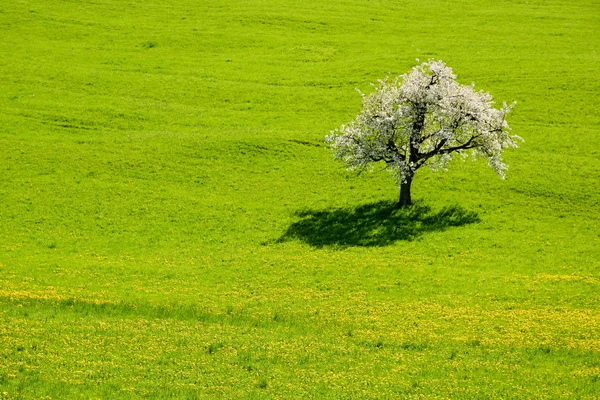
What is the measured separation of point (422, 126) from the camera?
164 feet

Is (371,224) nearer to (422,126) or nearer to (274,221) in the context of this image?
(274,221)

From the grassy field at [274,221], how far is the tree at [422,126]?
4244mm

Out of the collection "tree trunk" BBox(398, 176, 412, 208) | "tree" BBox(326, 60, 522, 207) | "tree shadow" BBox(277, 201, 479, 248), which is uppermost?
"tree" BBox(326, 60, 522, 207)

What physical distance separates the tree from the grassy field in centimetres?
424

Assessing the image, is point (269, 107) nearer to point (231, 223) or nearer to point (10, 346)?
point (231, 223)

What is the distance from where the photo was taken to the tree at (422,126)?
49000 millimetres

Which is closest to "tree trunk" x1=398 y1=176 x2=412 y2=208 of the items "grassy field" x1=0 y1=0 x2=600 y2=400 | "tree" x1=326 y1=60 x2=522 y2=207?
"tree" x1=326 y1=60 x2=522 y2=207

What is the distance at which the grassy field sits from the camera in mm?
28797

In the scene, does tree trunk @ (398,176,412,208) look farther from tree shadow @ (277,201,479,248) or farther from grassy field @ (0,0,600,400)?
grassy field @ (0,0,600,400)

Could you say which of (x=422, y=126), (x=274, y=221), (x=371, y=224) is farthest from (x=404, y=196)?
(x=274, y=221)

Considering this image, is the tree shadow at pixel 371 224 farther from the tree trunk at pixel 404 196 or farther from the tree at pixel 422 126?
the tree at pixel 422 126

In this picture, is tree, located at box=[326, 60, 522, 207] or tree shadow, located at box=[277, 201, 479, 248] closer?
tree shadow, located at box=[277, 201, 479, 248]

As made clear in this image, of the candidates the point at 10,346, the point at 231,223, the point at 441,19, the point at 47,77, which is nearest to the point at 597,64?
the point at 441,19

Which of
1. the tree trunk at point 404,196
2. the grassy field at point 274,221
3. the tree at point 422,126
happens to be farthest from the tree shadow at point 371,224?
the tree at point 422,126
